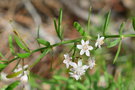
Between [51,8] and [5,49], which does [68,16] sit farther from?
[5,49]

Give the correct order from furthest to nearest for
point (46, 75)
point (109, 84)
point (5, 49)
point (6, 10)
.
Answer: point (6, 10) < point (5, 49) < point (46, 75) < point (109, 84)

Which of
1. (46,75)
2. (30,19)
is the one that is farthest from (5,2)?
(46,75)

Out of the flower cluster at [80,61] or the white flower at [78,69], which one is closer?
the flower cluster at [80,61]

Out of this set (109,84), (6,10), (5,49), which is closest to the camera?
(109,84)

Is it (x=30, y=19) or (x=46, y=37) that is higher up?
(x=30, y=19)

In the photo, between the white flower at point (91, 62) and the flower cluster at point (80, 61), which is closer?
the flower cluster at point (80, 61)

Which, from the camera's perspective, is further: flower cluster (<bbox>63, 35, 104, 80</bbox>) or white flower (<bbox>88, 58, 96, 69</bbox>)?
white flower (<bbox>88, 58, 96, 69</bbox>)

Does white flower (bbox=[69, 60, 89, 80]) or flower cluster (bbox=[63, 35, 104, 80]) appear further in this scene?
white flower (bbox=[69, 60, 89, 80])

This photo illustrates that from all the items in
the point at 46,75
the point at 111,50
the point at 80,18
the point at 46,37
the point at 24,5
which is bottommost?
the point at 46,75

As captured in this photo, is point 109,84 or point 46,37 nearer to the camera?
point 109,84

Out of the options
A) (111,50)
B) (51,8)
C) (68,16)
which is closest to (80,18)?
(68,16)
